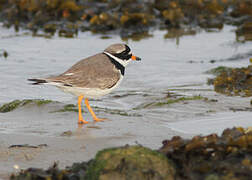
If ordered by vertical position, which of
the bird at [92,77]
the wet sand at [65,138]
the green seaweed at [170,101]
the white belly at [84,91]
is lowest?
the wet sand at [65,138]

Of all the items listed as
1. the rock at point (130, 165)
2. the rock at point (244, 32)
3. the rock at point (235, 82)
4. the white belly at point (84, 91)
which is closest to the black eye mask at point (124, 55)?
the white belly at point (84, 91)

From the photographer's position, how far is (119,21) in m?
15.8

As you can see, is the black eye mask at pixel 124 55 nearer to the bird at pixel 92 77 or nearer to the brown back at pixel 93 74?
the bird at pixel 92 77

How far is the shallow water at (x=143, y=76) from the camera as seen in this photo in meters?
6.82

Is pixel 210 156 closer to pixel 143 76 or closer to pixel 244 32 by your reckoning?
pixel 143 76

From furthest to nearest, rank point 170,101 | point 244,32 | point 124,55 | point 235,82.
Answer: point 244,32 < point 235,82 < point 170,101 < point 124,55

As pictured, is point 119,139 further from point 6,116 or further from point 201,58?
point 201,58

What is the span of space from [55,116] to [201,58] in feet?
20.2

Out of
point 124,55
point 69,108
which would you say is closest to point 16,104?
point 69,108

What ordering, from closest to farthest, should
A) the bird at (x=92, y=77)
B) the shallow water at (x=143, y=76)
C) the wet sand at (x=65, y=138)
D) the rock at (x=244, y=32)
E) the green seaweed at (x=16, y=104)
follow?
the wet sand at (x=65, y=138), the bird at (x=92, y=77), the shallow water at (x=143, y=76), the green seaweed at (x=16, y=104), the rock at (x=244, y=32)

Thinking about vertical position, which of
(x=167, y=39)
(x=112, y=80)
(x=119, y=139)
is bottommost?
(x=119, y=139)

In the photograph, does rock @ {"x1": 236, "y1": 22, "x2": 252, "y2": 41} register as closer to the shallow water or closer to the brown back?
the shallow water

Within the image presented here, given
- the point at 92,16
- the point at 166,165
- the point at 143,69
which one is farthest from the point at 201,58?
the point at 166,165

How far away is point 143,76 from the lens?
10930mm
